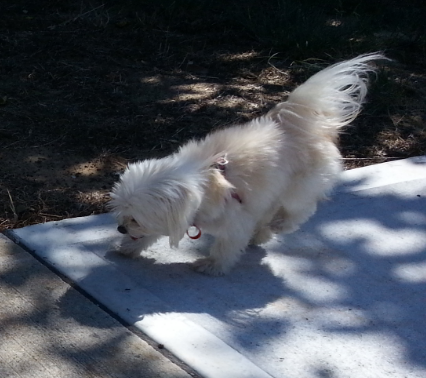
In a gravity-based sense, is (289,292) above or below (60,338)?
below

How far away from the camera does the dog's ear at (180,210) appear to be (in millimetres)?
3725

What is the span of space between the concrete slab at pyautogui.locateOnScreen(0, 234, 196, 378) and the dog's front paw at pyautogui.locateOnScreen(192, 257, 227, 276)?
67 centimetres

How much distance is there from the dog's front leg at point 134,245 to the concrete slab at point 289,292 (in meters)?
0.05

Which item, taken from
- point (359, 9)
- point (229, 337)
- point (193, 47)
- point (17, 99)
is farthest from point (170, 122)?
point (359, 9)

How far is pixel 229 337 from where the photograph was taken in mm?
3520

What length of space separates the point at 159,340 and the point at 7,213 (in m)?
1.61

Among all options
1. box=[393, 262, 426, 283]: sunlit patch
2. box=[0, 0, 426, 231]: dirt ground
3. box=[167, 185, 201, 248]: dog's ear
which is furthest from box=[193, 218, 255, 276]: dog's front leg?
box=[0, 0, 426, 231]: dirt ground

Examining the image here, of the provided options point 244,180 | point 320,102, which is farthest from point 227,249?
point 320,102

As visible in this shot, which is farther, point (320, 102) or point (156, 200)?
point (320, 102)

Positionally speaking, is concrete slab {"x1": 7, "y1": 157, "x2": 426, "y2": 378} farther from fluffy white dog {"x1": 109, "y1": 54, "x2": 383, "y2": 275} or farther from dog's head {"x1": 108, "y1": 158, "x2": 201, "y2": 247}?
dog's head {"x1": 108, "y1": 158, "x2": 201, "y2": 247}

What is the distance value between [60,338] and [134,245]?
2.81 ft

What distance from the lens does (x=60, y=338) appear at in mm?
3414

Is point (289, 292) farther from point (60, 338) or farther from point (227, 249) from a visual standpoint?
point (60, 338)

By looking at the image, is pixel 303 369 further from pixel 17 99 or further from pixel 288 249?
pixel 17 99
